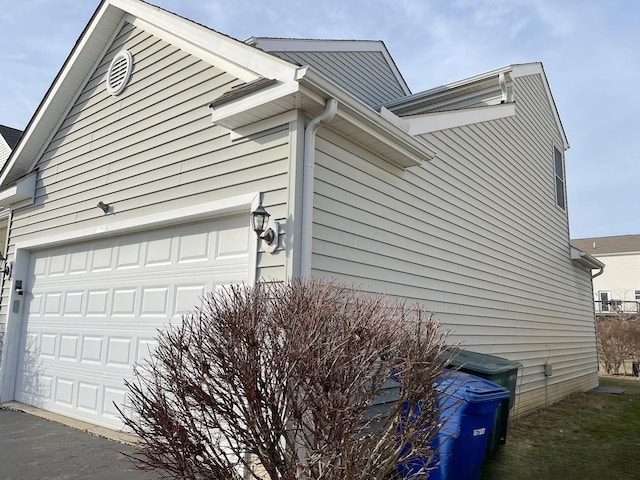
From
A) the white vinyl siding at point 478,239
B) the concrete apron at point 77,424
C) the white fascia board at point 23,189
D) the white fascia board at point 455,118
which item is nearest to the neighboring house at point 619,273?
the white vinyl siding at point 478,239

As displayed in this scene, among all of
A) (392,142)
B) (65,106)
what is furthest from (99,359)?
(392,142)

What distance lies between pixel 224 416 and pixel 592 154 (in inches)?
757

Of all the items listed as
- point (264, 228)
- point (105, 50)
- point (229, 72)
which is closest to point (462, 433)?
point (264, 228)

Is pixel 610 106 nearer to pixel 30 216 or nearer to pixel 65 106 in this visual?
pixel 65 106

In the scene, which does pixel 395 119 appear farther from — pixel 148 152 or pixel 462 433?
pixel 462 433

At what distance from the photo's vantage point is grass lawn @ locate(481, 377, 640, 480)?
512 centimetres

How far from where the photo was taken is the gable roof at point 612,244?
30.0 meters

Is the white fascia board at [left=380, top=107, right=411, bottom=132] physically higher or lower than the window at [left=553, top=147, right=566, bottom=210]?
lower

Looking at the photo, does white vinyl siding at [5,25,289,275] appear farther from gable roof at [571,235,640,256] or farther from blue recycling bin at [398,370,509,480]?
gable roof at [571,235,640,256]

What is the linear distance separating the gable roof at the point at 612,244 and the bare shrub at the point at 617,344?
1399 cm

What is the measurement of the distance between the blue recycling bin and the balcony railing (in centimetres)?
2324

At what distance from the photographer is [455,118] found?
7.07 metres

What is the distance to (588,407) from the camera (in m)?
9.65

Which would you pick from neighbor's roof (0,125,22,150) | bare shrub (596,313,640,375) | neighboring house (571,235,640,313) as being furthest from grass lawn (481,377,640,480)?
neighboring house (571,235,640,313)
